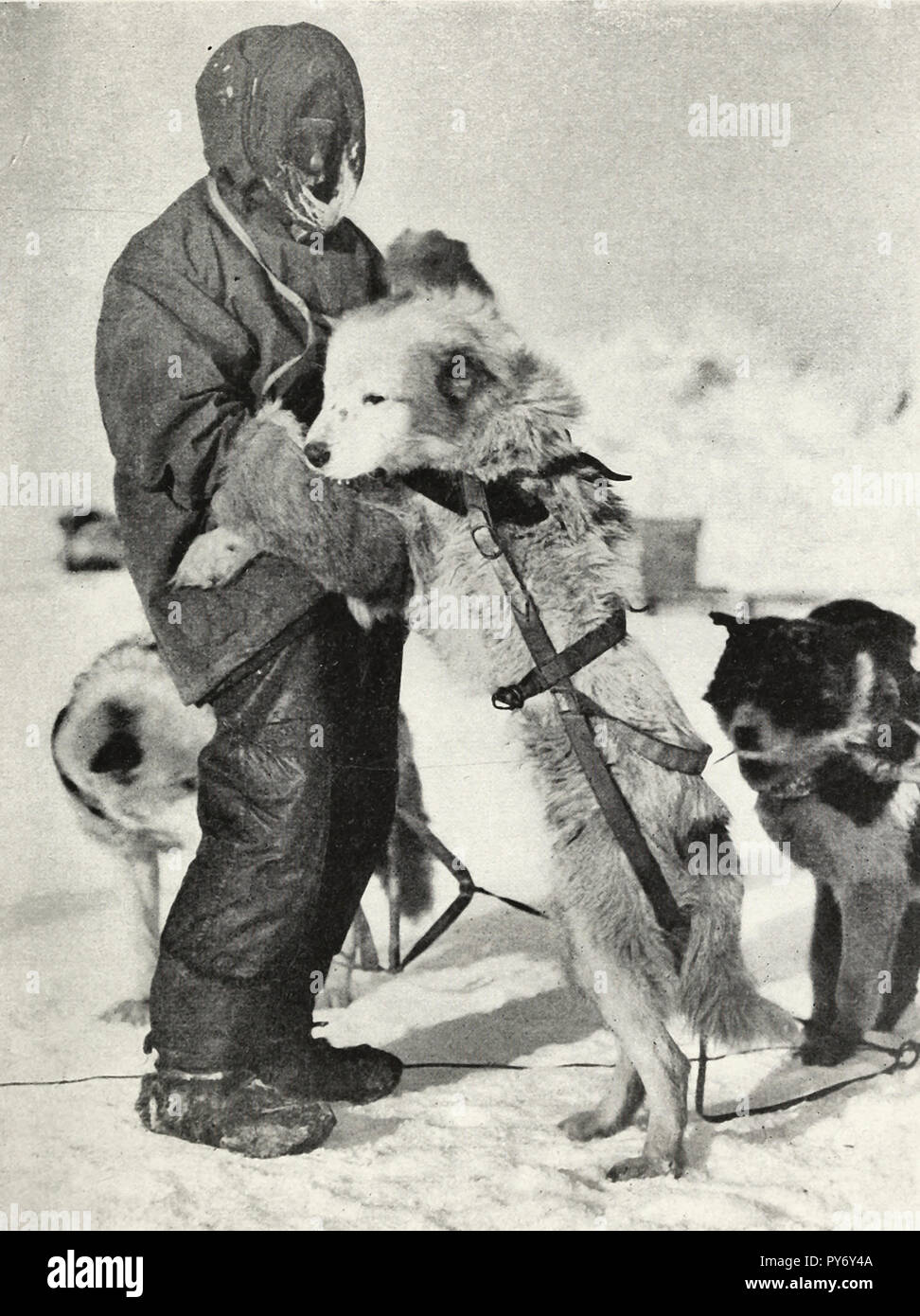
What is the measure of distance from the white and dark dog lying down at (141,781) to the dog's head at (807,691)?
1.00m

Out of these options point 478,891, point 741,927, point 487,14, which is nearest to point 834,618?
point 741,927

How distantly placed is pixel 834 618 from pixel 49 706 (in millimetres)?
2372

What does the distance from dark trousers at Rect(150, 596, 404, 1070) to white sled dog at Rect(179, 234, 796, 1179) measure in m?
0.32

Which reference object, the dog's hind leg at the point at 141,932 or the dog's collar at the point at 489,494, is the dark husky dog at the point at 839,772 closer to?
the dog's collar at the point at 489,494

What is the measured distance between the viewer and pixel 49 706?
13.9 ft

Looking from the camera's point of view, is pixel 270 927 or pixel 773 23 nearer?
pixel 270 927

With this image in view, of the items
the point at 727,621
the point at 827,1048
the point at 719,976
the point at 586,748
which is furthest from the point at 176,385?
the point at 827,1048

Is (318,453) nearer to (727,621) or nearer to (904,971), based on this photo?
(727,621)

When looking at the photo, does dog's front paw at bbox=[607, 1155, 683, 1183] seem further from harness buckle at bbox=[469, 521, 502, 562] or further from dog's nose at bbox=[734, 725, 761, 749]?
harness buckle at bbox=[469, 521, 502, 562]

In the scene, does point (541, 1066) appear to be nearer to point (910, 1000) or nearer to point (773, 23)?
point (910, 1000)

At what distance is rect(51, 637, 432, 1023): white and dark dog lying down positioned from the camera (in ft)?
13.7

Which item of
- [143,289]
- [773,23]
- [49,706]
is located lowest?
[49,706]

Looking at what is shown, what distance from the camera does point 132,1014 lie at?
4191mm

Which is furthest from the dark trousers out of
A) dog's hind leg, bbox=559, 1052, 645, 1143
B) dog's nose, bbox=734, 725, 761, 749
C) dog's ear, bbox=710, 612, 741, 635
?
dog's nose, bbox=734, 725, 761, 749
